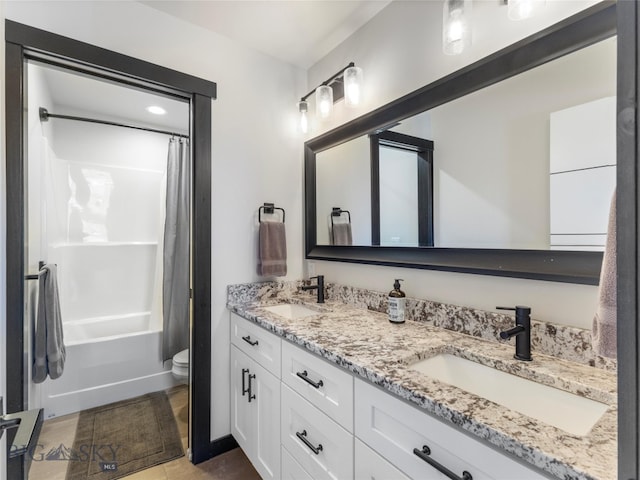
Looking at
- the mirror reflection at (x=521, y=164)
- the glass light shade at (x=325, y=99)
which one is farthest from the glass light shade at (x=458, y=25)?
the glass light shade at (x=325, y=99)

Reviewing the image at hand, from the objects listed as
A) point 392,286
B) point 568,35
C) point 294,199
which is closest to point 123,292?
point 294,199

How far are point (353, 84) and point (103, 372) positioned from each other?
104 inches

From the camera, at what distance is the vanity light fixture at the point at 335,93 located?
5.60ft

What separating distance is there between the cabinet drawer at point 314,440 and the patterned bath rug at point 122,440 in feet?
3.27

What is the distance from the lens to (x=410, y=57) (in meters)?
1.51

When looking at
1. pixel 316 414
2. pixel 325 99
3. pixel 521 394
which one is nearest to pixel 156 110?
pixel 325 99

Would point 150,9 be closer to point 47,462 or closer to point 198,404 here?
point 198,404

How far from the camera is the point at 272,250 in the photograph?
196 cm

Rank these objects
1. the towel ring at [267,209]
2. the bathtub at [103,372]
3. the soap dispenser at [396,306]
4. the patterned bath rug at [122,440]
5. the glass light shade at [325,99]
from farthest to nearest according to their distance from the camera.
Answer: the bathtub at [103,372]
the towel ring at [267,209]
the glass light shade at [325,99]
the patterned bath rug at [122,440]
the soap dispenser at [396,306]

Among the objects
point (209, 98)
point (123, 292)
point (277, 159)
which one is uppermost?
point (209, 98)

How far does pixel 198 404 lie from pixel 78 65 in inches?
72.5

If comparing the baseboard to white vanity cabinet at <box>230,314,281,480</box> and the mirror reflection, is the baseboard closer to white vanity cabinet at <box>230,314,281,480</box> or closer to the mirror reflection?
white vanity cabinet at <box>230,314,281,480</box>

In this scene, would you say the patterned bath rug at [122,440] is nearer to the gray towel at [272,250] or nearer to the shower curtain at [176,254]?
the shower curtain at [176,254]

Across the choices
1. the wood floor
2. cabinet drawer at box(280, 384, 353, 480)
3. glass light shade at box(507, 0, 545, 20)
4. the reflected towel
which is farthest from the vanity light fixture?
the wood floor
